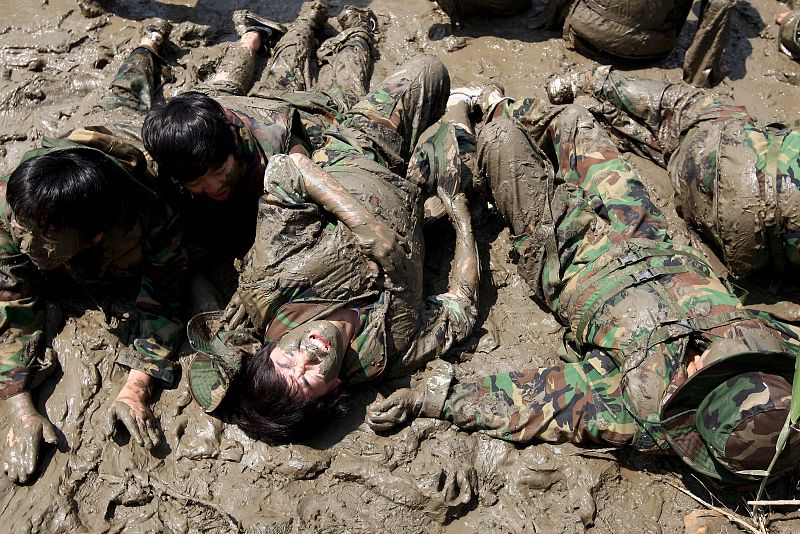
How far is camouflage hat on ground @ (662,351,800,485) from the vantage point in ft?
7.77

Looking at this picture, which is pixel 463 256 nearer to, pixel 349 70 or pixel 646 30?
pixel 349 70

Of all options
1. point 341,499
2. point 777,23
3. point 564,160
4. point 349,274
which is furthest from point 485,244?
point 777,23

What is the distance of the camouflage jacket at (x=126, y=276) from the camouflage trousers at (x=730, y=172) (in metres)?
2.88

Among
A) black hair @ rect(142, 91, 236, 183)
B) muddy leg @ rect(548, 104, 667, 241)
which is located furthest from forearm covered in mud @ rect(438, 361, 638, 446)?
black hair @ rect(142, 91, 236, 183)

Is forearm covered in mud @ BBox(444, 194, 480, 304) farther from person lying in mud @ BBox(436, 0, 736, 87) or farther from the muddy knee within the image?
person lying in mud @ BBox(436, 0, 736, 87)

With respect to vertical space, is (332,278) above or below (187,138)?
below

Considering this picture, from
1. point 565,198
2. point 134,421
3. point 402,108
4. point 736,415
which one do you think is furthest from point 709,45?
point 134,421

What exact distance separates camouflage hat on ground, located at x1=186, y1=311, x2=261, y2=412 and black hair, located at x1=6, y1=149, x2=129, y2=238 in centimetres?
72

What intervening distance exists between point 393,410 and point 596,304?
1.15 m

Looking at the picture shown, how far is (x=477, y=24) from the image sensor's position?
16.2 feet

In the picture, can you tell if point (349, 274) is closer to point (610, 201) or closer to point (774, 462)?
point (610, 201)

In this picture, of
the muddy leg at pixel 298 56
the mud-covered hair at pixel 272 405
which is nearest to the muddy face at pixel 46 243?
the mud-covered hair at pixel 272 405

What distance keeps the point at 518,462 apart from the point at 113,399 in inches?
84.0

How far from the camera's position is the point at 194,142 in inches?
116
